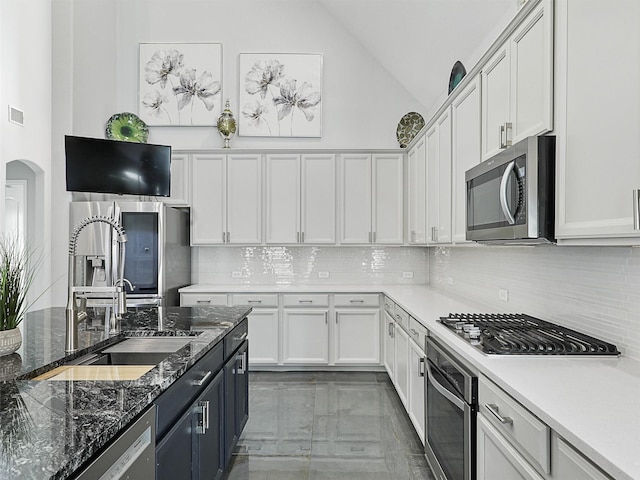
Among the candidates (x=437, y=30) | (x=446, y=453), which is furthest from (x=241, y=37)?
(x=446, y=453)

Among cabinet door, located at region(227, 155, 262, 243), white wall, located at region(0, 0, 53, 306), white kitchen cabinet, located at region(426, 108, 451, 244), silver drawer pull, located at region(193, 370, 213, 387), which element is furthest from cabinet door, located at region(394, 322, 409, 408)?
white wall, located at region(0, 0, 53, 306)

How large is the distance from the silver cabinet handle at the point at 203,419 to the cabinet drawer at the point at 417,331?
4.23ft

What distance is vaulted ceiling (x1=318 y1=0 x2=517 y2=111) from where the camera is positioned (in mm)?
3115

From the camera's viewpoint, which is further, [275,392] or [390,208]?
[390,208]

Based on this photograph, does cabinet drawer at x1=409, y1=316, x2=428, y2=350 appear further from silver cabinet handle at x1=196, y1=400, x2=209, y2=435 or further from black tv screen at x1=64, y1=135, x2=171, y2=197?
black tv screen at x1=64, y1=135, x2=171, y2=197

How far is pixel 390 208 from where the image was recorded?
4.85 meters

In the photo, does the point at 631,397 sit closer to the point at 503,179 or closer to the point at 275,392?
the point at 503,179

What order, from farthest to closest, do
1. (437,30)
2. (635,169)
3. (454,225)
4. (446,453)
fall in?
(437,30), (454,225), (446,453), (635,169)

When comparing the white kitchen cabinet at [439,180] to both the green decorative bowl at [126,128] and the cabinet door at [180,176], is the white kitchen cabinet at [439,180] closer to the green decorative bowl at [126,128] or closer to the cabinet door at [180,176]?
the cabinet door at [180,176]

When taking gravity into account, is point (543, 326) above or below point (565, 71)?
below

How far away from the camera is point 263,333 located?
4.59 meters

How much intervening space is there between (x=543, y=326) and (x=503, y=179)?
0.83 metres

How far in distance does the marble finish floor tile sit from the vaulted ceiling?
2.87 metres

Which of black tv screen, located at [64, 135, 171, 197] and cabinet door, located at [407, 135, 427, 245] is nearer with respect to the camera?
cabinet door, located at [407, 135, 427, 245]
